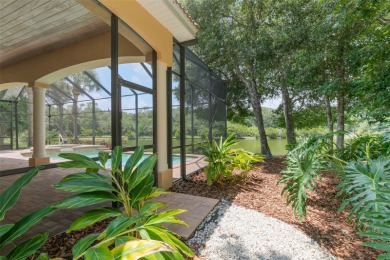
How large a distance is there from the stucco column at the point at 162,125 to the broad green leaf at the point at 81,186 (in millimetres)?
2323

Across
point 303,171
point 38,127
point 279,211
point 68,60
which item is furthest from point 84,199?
point 38,127

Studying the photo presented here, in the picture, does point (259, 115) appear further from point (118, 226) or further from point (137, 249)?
point (137, 249)

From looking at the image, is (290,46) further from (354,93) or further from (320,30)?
(354,93)

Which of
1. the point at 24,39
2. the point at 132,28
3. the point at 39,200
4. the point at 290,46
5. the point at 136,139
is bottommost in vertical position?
the point at 39,200

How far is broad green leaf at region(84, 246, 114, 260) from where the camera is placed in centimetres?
85

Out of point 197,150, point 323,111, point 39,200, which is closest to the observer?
point 39,200

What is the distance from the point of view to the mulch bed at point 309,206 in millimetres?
2225

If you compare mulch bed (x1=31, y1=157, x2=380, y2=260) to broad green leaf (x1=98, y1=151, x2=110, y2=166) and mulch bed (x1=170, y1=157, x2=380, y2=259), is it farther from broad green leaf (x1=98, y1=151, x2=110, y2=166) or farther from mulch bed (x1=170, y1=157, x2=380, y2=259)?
broad green leaf (x1=98, y1=151, x2=110, y2=166)

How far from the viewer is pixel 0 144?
30.5 feet

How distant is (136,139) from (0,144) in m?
9.75

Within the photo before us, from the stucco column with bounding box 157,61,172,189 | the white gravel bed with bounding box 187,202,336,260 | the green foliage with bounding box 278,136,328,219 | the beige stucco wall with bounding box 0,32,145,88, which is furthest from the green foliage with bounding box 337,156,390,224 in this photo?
the beige stucco wall with bounding box 0,32,145,88

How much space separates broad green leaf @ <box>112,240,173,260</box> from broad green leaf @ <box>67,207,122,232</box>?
0.49 m

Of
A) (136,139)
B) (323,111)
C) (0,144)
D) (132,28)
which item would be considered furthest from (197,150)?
(0,144)

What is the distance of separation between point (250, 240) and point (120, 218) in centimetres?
162
